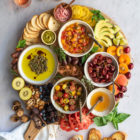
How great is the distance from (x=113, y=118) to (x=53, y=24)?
1358 mm

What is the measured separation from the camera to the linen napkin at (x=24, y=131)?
245 cm

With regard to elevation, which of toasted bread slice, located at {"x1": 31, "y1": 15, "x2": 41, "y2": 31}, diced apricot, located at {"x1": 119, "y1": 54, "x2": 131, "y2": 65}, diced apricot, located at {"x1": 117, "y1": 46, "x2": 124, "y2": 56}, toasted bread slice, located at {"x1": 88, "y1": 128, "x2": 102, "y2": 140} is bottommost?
toasted bread slice, located at {"x1": 88, "y1": 128, "x2": 102, "y2": 140}

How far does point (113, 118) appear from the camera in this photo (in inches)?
98.7

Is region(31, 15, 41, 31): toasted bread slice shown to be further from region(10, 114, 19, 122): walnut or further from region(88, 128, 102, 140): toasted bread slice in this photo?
region(88, 128, 102, 140): toasted bread slice

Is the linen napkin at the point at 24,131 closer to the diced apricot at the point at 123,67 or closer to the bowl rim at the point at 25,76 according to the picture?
the bowl rim at the point at 25,76

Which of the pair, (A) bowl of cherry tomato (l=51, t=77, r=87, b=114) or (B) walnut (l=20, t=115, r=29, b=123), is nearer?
(A) bowl of cherry tomato (l=51, t=77, r=87, b=114)

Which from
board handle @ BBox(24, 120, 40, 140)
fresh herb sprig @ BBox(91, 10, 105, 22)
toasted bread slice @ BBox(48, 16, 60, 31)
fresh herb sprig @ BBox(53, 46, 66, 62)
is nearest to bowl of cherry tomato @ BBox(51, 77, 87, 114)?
fresh herb sprig @ BBox(53, 46, 66, 62)

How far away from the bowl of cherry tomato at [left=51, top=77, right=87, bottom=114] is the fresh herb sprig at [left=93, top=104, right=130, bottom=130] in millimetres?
321

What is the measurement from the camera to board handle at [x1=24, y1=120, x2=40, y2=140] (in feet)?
7.99

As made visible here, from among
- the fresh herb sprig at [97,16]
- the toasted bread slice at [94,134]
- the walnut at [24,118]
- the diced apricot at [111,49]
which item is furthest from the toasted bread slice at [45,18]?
the toasted bread slice at [94,134]

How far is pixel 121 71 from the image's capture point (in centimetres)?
242

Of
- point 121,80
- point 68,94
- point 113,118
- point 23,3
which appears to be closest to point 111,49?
point 121,80

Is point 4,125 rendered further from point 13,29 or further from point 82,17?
point 82,17

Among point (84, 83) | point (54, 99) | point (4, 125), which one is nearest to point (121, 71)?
point (84, 83)
